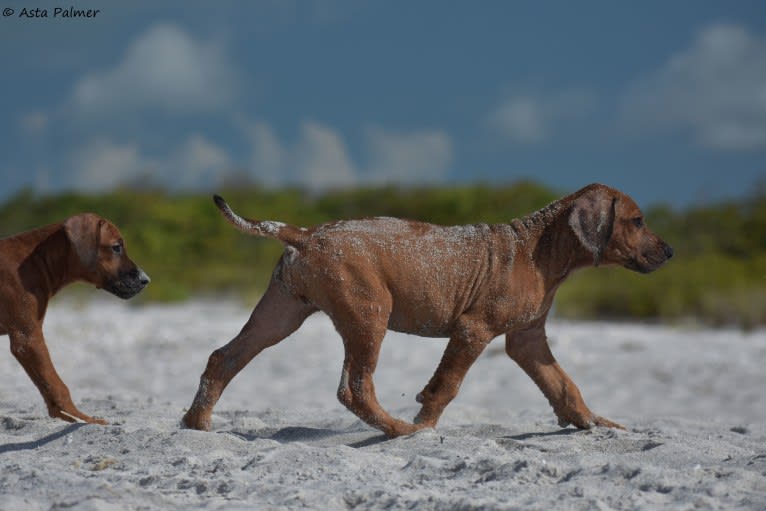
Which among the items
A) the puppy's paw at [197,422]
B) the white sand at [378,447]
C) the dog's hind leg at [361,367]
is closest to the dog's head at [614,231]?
the white sand at [378,447]

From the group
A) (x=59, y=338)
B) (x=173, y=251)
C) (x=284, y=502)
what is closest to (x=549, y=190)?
(x=173, y=251)

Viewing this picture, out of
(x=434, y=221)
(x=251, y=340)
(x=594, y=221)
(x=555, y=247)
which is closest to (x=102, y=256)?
(x=251, y=340)

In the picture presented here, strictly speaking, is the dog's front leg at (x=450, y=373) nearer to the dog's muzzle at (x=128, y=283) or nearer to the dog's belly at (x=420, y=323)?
the dog's belly at (x=420, y=323)

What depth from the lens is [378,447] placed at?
5484mm

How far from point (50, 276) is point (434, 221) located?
24.6 m

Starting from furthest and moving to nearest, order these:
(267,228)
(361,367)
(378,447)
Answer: (267,228), (361,367), (378,447)

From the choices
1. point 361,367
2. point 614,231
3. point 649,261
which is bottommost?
point 361,367

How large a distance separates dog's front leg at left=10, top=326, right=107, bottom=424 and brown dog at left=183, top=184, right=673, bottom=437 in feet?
3.00

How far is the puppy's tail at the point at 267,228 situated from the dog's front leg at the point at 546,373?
5.03 ft

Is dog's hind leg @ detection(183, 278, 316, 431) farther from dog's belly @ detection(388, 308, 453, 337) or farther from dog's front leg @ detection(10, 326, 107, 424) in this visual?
dog's front leg @ detection(10, 326, 107, 424)

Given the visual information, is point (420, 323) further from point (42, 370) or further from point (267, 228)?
point (42, 370)

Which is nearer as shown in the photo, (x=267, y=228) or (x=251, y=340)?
(x=267, y=228)

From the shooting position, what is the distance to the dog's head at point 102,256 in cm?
654

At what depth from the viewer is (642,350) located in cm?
1269
